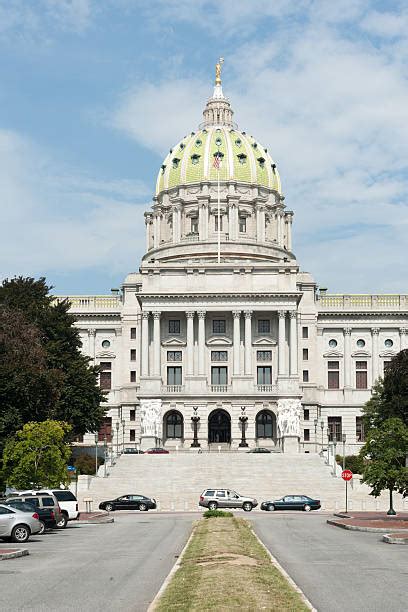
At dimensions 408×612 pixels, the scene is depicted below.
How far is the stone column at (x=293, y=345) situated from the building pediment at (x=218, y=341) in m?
6.62

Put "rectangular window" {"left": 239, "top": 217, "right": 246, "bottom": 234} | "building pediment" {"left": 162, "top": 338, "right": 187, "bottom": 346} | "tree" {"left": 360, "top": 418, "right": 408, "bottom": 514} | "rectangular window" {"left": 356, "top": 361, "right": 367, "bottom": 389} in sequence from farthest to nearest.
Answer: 1. "rectangular window" {"left": 239, "top": 217, "right": 246, "bottom": 234}
2. "rectangular window" {"left": 356, "top": 361, "right": 367, "bottom": 389}
3. "building pediment" {"left": 162, "top": 338, "right": 187, "bottom": 346}
4. "tree" {"left": 360, "top": 418, "right": 408, "bottom": 514}

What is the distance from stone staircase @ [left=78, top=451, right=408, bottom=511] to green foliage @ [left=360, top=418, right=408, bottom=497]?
504 inches

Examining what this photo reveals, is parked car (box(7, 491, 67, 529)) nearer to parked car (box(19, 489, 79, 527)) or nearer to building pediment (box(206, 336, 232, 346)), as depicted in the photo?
parked car (box(19, 489, 79, 527))

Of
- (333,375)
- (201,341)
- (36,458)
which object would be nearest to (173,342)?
(201,341)

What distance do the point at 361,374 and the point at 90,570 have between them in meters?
95.2

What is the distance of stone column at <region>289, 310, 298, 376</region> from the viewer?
10400cm

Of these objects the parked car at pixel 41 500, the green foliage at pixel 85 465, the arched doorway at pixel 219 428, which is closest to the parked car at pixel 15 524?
the parked car at pixel 41 500

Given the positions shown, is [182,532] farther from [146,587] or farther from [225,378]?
[225,378]

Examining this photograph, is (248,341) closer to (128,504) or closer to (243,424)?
(243,424)

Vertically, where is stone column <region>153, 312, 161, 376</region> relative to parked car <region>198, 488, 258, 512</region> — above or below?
above

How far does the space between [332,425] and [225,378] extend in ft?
55.8

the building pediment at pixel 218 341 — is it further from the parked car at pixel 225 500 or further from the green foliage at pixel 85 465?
the parked car at pixel 225 500

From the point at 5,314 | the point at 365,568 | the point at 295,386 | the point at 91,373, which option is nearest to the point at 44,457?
the point at 5,314

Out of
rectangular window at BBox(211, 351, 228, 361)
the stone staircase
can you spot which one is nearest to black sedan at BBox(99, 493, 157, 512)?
the stone staircase
